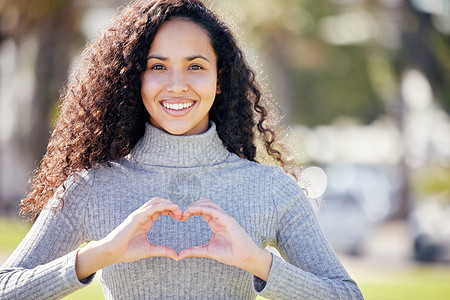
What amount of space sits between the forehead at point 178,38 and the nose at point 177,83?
9 centimetres

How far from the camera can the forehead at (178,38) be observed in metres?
2.58

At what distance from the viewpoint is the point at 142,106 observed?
2787mm

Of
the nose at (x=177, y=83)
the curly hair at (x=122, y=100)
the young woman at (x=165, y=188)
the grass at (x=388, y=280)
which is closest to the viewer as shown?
the young woman at (x=165, y=188)

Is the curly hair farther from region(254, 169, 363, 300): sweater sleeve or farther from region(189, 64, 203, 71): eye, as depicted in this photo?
region(254, 169, 363, 300): sweater sleeve

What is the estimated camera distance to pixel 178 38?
8.50 feet

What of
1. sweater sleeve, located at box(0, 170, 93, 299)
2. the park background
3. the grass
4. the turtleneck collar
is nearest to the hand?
sweater sleeve, located at box(0, 170, 93, 299)

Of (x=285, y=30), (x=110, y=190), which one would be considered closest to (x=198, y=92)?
(x=110, y=190)

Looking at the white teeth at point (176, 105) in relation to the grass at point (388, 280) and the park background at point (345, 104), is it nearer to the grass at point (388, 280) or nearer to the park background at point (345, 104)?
the park background at point (345, 104)

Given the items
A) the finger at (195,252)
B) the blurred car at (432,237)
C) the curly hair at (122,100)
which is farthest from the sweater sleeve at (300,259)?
the blurred car at (432,237)

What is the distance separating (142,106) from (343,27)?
77.5ft

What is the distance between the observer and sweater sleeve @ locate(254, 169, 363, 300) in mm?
2271

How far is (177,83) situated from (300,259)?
2.61 feet

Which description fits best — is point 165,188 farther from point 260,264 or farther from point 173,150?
point 260,264

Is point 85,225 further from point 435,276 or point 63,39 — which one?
point 63,39
